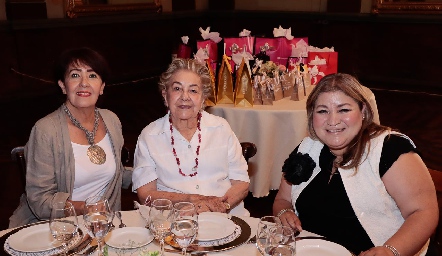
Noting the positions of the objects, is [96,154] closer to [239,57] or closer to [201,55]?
[201,55]

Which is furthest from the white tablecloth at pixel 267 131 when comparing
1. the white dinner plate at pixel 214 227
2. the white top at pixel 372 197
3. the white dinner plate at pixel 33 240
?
the white dinner plate at pixel 33 240

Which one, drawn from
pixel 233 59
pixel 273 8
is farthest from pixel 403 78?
pixel 233 59

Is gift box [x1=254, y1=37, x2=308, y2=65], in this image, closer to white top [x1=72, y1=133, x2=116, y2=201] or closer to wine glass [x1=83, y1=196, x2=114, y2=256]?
white top [x1=72, y1=133, x2=116, y2=201]

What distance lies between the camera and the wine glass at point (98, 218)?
142cm

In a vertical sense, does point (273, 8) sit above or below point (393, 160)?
above

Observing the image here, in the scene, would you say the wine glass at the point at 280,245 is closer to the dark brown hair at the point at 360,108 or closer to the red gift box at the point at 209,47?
the dark brown hair at the point at 360,108

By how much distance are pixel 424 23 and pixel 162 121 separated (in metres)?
7.03

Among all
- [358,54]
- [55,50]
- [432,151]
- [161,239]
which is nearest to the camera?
[161,239]

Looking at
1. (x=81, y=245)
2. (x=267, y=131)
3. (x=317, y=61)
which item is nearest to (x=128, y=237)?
(x=81, y=245)

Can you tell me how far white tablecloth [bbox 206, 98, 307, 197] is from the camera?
382cm

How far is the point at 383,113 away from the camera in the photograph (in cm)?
675

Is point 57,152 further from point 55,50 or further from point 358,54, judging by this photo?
point 358,54

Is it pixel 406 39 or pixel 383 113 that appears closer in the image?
pixel 383 113

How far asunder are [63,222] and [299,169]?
0.97 metres
